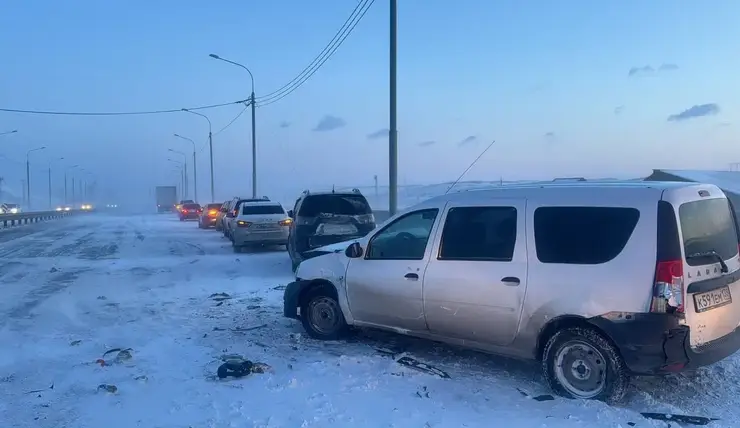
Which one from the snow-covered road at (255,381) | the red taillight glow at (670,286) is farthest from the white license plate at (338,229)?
the red taillight glow at (670,286)

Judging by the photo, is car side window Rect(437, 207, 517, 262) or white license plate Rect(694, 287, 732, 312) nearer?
white license plate Rect(694, 287, 732, 312)

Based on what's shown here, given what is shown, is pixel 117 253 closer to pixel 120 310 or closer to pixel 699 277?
pixel 120 310

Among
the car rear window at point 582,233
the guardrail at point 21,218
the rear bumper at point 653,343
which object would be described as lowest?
the guardrail at point 21,218

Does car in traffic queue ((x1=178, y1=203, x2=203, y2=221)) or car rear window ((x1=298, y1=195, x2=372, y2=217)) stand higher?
car rear window ((x1=298, y1=195, x2=372, y2=217))

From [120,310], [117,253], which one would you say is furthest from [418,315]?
[117,253]

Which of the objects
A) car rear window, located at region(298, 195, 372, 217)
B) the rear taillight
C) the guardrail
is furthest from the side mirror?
the guardrail

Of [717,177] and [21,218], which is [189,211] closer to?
[21,218]

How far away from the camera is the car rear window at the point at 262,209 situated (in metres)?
21.1

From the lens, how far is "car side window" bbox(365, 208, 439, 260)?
21.5 ft

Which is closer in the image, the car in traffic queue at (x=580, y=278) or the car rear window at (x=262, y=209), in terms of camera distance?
the car in traffic queue at (x=580, y=278)

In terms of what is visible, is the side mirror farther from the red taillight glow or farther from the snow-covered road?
the red taillight glow

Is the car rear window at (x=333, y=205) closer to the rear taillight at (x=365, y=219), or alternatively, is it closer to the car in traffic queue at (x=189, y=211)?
the rear taillight at (x=365, y=219)

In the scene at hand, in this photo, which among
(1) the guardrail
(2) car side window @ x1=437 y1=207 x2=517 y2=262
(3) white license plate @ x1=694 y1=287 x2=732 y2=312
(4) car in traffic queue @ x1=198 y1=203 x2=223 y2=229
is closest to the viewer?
(3) white license plate @ x1=694 y1=287 x2=732 y2=312

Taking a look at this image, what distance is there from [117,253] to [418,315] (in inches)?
649
